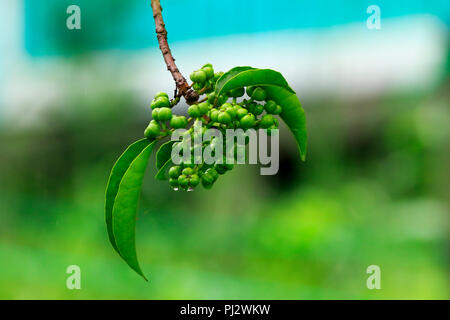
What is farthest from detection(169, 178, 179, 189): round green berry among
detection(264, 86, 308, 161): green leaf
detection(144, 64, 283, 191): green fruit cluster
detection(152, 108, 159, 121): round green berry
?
detection(264, 86, 308, 161): green leaf

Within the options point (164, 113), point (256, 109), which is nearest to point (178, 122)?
point (164, 113)

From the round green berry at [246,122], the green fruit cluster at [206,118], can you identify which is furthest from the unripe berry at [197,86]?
the round green berry at [246,122]

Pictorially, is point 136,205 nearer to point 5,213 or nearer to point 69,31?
point 69,31

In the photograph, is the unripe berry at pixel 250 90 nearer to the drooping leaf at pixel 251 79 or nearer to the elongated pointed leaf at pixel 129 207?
the drooping leaf at pixel 251 79

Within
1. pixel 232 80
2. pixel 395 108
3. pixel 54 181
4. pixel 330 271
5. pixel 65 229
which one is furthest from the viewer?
pixel 54 181

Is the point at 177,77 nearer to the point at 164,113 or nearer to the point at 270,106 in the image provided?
the point at 164,113

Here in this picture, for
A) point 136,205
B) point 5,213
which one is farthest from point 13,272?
point 136,205

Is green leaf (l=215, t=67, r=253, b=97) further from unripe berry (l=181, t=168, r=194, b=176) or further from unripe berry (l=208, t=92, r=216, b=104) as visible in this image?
unripe berry (l=181, t=168, r=194, b=176)
